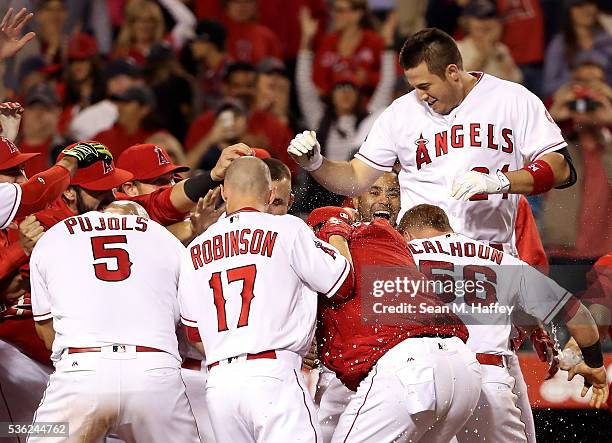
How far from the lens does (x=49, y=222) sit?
6895 millimetres

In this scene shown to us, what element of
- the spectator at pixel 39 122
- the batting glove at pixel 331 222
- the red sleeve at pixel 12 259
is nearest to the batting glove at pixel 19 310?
the red sleeve at pixel 12 259

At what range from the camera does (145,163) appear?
7648mm

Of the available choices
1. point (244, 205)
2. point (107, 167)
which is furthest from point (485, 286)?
point (107, 167)

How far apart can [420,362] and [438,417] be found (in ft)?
0.92

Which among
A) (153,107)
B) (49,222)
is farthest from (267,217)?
(153,107)

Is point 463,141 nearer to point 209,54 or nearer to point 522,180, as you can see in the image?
point 522,180

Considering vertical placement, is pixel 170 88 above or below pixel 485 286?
above

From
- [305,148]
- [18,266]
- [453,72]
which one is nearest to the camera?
[305,148]

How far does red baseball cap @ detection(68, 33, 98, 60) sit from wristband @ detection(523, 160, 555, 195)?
6.43m

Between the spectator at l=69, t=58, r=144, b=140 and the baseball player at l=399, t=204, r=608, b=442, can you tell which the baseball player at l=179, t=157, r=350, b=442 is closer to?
the baseball player at l=399, t=204, r=608, b=442

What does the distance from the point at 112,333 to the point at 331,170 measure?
1734 millimetres

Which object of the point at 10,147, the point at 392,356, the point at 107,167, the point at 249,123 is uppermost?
the point at 10,147

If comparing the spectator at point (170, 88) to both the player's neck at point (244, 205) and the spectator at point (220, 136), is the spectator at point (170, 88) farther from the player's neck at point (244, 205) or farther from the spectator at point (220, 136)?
the player's neck at point (244, 205)

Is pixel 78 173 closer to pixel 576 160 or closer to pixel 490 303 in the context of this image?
pixel 490 303
